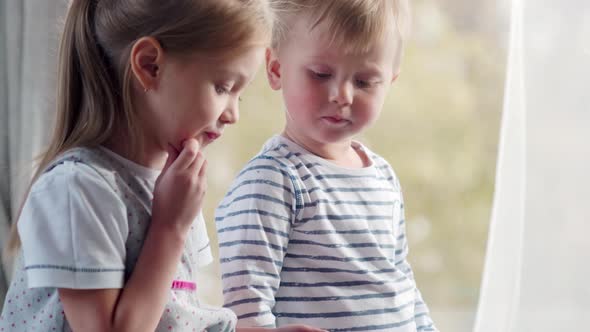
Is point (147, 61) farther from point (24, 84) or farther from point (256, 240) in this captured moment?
point (24, 84)

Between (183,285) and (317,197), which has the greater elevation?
(317,197)

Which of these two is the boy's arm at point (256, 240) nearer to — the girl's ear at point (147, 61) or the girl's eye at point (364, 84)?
the girl's eye at point (364, 84)

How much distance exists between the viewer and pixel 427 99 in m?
2.49

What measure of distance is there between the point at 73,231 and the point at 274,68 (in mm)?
572

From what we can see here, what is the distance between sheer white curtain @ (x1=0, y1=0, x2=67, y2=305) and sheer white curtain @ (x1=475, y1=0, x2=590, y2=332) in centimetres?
98

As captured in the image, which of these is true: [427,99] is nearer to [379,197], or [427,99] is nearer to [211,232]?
[211,232]

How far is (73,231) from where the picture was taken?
106cm

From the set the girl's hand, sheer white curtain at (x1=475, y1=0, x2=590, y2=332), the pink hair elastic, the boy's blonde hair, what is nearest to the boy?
the boy's blonde hair

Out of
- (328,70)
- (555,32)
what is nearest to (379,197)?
(328,70)

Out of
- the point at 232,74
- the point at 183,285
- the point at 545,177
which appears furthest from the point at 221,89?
the point at 545,177

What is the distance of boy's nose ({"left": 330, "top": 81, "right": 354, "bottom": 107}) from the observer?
143cm

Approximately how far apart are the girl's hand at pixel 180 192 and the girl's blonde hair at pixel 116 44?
0.26 ft

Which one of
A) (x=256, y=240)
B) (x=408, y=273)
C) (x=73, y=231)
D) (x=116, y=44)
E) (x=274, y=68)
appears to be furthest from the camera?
(x=408, y=273)

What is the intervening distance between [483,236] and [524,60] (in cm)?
95
